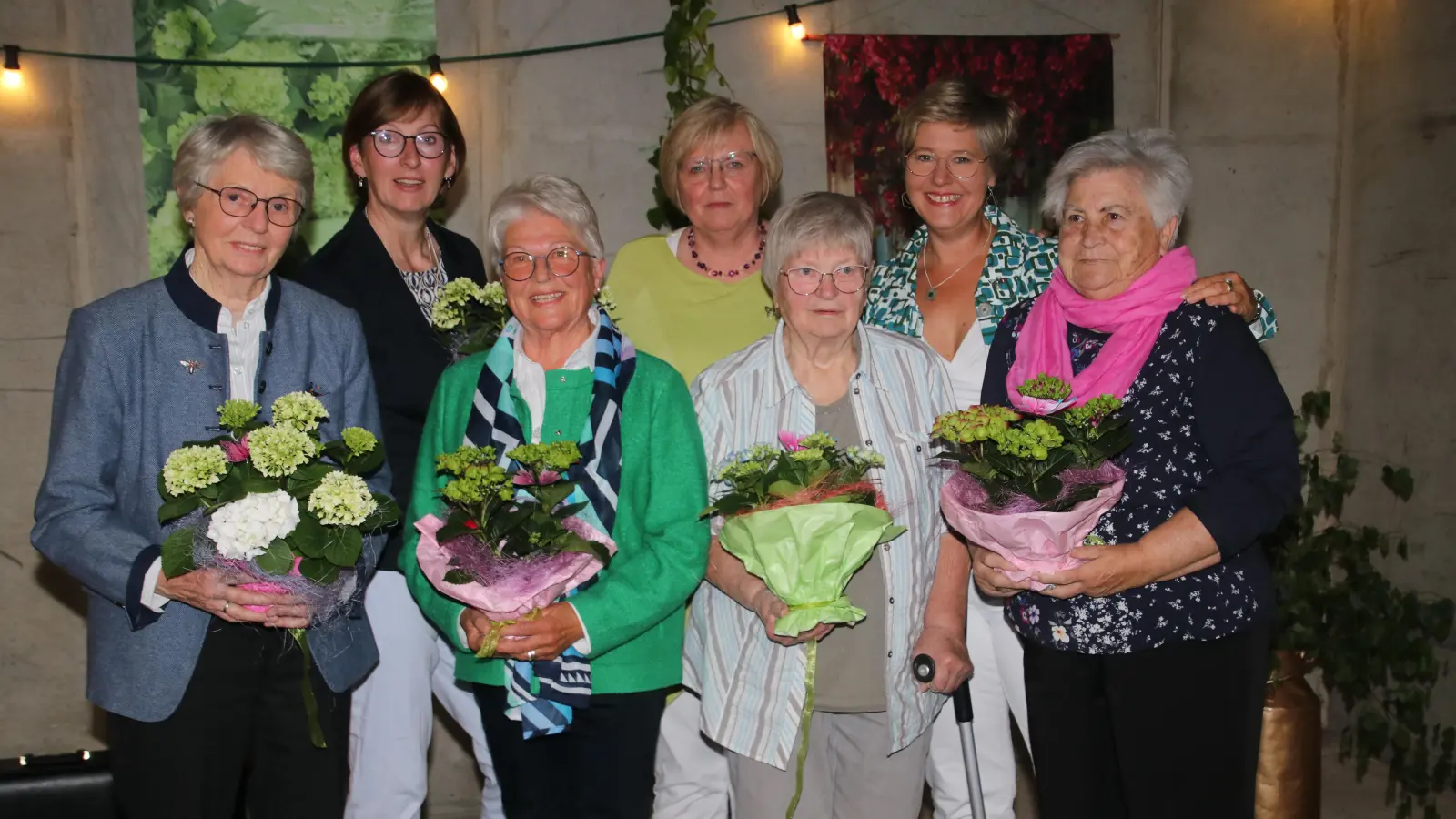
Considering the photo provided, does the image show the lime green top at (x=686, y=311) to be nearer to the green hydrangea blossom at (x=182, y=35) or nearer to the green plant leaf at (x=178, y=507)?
the green plant leaf at (x=178, y=507)

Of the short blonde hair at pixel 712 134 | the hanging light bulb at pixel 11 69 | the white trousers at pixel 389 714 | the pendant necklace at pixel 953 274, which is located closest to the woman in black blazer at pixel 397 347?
the white trousers at pixel 389 714

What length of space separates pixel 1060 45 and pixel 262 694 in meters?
3.93

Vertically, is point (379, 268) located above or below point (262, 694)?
above

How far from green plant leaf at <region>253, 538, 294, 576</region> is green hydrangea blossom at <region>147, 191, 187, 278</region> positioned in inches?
97.5

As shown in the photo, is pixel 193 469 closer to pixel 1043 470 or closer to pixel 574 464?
pixel 574 464

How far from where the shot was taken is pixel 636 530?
8.77 ft

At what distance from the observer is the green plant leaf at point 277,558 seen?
2.34m

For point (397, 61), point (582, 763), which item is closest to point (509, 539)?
point (582, 763)

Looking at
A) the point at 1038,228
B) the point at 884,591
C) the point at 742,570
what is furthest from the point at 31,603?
the point at 1038,228

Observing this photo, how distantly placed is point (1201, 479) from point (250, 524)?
203 centimetres

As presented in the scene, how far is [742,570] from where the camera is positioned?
276 cm

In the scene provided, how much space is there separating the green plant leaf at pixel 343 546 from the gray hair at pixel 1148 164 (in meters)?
1.83

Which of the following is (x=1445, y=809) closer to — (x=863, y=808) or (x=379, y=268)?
(x=863, y=808)

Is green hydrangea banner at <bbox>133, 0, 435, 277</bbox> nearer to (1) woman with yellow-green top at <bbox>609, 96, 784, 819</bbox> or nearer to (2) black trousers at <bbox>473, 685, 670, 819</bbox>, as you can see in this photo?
(1) woman with yellow-green top at <bbox>609, 96, 784, 819</bbox>
